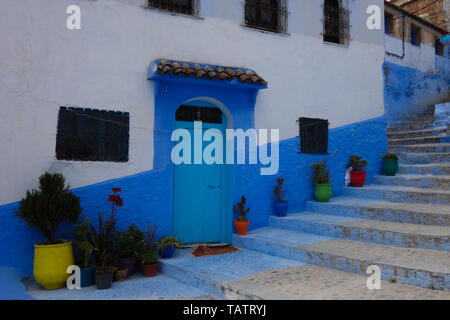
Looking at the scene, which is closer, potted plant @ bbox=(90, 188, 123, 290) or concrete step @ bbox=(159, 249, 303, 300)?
concrete step @ bbox=(159, 249, 303, 300)

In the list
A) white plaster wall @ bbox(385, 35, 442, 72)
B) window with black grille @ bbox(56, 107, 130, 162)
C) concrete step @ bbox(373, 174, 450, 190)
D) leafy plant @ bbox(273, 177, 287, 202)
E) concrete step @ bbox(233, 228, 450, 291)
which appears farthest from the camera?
white plaster wall @ bbox(385, 35, 442, 72)

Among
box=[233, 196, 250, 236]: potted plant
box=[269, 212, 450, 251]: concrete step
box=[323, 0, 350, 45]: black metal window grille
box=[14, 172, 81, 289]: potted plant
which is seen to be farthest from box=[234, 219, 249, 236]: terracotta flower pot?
box=[323, 0, 350, 45]: black metal window grille

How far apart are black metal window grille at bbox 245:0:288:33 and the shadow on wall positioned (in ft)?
22.5

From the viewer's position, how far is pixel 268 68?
25.7 feet

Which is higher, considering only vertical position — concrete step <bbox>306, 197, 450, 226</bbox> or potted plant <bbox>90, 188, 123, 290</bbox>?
concrete step <bbox>306, 197, 450, 226</bbox>

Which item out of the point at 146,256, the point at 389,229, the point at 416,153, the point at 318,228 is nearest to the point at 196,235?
the point at 146,256

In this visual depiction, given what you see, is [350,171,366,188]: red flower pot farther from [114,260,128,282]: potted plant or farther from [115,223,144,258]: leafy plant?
[114,260,128,282]: potted plant

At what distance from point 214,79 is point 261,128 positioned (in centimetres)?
164

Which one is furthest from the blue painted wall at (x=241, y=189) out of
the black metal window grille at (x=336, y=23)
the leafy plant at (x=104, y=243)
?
the black metal window grille at (x=336, y=23)

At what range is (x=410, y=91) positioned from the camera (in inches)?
573

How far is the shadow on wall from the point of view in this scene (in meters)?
13.8

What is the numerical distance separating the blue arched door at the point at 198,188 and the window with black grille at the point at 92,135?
114 centimetres
